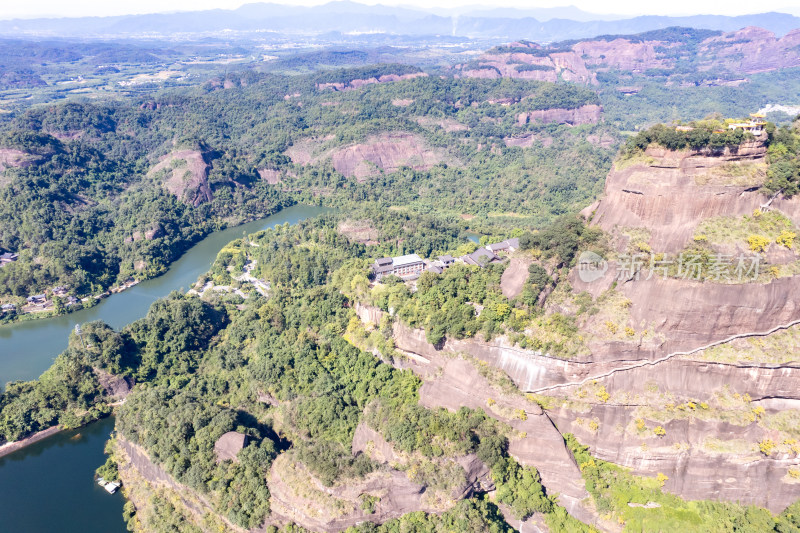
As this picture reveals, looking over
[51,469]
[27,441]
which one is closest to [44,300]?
[27,441]

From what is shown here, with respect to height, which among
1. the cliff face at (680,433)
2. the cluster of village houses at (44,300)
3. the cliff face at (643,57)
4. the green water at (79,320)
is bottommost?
the green water at (79,320)

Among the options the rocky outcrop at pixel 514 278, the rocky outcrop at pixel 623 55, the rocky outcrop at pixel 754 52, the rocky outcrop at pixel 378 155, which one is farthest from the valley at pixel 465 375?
the rocky outcrop at pixel 754 52

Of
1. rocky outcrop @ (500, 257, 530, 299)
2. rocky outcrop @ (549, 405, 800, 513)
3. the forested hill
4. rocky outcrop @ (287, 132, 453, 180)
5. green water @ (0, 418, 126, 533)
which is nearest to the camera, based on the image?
rocky outcrop @ (549, 405, 800, 513)

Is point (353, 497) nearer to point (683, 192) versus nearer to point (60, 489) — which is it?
point (60, 489)

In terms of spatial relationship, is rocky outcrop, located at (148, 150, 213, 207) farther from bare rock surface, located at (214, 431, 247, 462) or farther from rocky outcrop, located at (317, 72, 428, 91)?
rocky outcrop, located at (317, 72, 428, 91)

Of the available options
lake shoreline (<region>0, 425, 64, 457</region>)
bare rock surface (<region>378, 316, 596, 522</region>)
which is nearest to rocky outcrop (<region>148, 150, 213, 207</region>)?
lake shoreline (<region>0, 425, 64, 457</region>)

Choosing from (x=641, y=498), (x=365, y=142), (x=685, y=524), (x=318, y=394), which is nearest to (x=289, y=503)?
(x=318, y=394)

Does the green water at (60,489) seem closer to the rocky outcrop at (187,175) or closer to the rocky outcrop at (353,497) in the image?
the rocky outcrop at (353,497)
